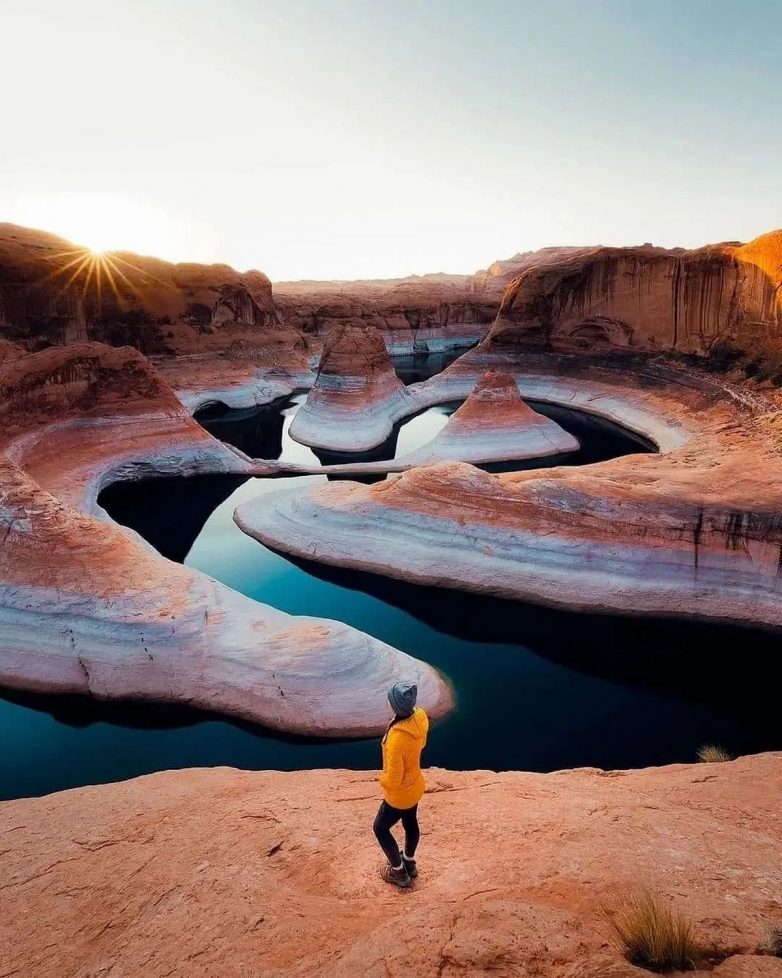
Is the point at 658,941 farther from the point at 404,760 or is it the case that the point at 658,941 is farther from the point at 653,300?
the point at 653,300

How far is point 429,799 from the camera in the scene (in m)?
6.05

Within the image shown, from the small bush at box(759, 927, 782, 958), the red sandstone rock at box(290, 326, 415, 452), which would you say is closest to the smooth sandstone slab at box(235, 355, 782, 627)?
the small bush at box(759, 927, 782, 958)

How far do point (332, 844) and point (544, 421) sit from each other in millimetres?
20347

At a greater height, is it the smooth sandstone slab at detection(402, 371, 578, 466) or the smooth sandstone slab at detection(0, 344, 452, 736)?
the smooth sandstone slab at detection(402, 371, 578, 466)

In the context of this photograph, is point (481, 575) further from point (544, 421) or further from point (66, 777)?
point (544, 421)

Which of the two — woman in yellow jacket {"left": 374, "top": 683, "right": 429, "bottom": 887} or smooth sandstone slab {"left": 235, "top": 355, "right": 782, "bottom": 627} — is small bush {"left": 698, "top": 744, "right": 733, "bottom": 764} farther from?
woman in yellow jacket {"left": 374, "top": 683, "right": 429, "bottom": 887}

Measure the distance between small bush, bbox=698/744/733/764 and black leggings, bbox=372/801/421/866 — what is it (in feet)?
19.5

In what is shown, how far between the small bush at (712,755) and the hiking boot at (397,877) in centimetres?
594

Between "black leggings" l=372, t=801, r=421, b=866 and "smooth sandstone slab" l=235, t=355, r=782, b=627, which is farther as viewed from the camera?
"smooth sandstone slab" l=235, t=355, r=782, b=627

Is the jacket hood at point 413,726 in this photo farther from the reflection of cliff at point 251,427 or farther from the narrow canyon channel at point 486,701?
the reflection of cliff at point 251,427

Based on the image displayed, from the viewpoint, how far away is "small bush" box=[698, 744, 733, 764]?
27.3 feet

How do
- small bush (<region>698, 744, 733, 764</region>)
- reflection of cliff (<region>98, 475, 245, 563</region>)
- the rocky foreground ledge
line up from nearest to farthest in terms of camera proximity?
1. the rocky foreground ledge
2. small bush (<region>698, 744, 733, 764</region>)
3. reflection of cliff (<region>98, 475, 245, 563</region>)

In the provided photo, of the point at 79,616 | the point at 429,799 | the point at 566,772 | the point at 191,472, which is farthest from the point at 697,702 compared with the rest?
the point at 191,472

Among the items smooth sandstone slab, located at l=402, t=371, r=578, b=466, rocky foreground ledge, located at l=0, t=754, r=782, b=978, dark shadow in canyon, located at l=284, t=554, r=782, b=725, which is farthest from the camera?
smooth sandstone slab, located at l=402, t=371, r=578, b=466
